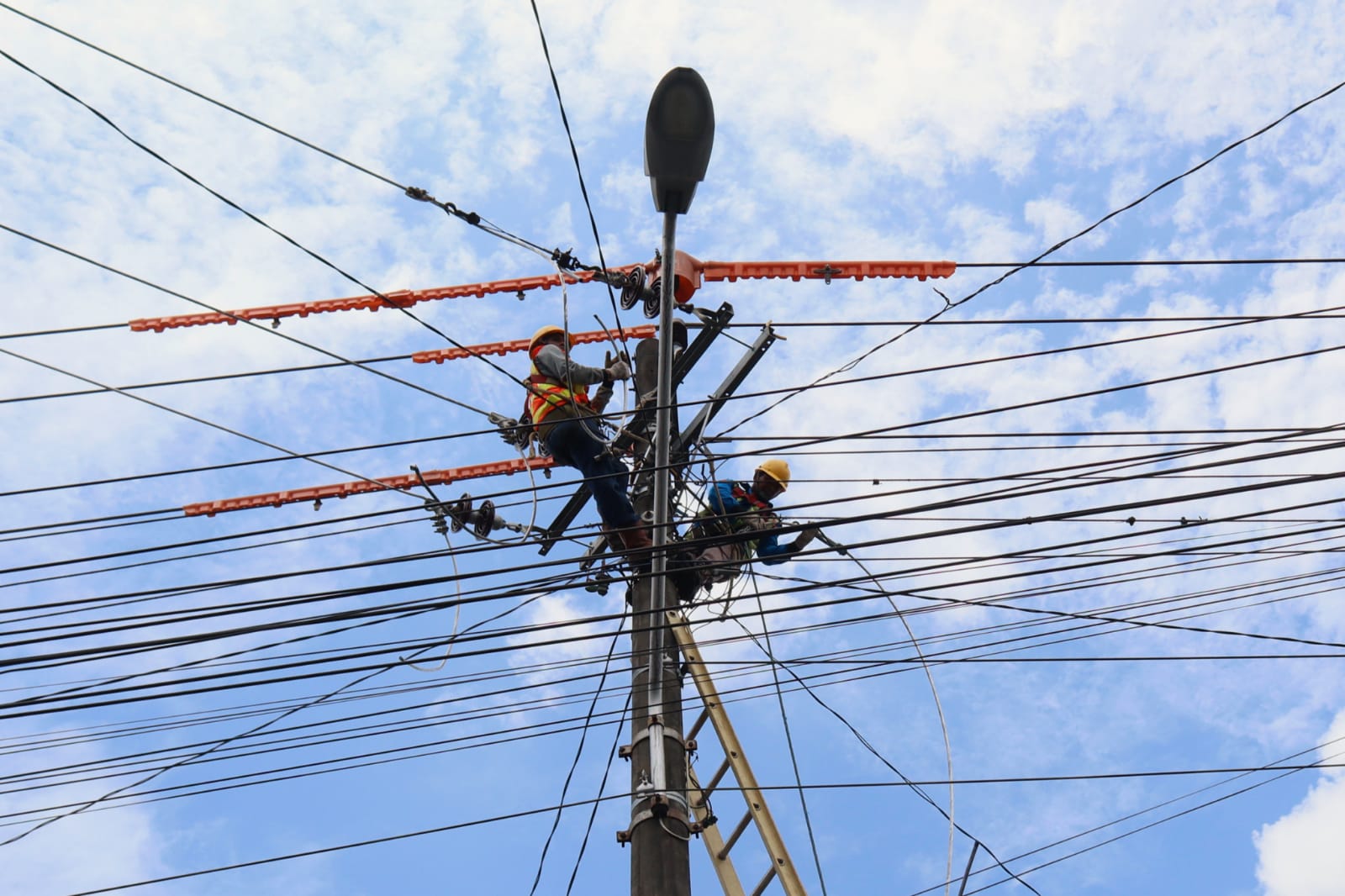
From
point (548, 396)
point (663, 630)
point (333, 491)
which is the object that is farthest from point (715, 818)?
point (333, 491)

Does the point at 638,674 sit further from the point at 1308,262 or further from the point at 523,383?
the point at 1308,262

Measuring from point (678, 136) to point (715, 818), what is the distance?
320cm

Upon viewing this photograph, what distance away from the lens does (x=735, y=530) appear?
25.2 feet

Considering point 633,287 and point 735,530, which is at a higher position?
point 633,287

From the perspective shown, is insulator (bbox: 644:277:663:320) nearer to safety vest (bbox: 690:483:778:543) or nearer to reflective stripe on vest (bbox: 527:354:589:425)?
reflective stripe on vest (bbox: 527:354:589:425)

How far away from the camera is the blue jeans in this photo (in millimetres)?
6770

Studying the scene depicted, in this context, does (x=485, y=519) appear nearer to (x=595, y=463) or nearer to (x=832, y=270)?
(x=595, y=463)

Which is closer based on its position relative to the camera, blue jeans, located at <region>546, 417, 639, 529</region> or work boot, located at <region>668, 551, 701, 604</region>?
blue jeans, located at <region>546, 417, 639, 529</region>

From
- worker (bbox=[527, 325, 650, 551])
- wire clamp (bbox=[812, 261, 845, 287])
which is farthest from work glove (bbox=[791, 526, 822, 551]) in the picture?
wire clamp (bbox=[812, 261, 845, 287])

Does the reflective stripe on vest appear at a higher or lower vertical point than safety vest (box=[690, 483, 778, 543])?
higher

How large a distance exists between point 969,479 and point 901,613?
→ 160cm

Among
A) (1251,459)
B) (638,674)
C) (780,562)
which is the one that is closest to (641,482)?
(780,562)

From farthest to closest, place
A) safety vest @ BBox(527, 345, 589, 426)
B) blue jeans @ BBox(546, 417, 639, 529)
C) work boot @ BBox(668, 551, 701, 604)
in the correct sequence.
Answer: work boot @ BBox(668, 551, 701, 604), safety vest @ BBox(527, 345, 589, 426), blue jeans @ BBox(546, 417, 639, 529)

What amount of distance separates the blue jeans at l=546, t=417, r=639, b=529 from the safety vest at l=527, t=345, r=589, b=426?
100 millimetres
